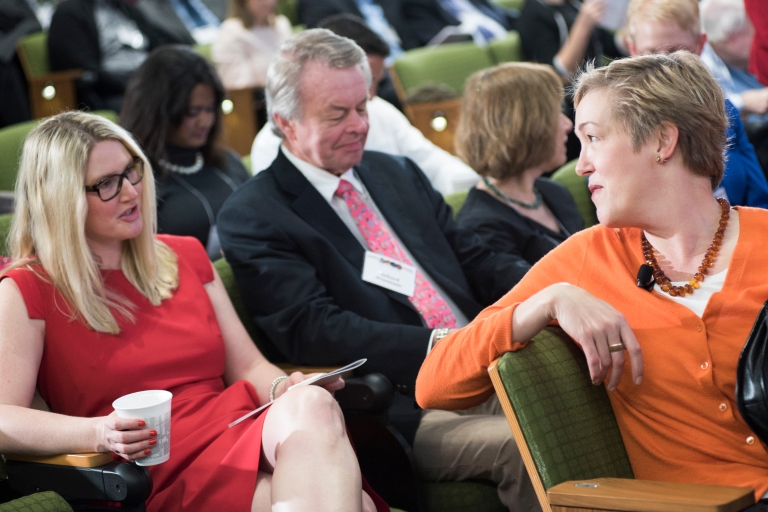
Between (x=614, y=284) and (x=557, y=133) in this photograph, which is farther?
(x=557, y=133)

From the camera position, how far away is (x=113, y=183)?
223cm

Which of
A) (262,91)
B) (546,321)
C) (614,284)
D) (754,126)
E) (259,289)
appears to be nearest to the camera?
(546,321)

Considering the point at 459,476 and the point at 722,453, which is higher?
the point at 722,453

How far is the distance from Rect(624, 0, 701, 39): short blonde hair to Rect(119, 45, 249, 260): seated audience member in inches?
67.6

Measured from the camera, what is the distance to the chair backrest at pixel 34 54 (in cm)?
521

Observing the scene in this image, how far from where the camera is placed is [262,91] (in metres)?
5.33

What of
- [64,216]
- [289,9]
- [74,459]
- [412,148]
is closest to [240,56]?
[289,9]

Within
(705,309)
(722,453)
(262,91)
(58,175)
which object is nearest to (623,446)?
(722,453)

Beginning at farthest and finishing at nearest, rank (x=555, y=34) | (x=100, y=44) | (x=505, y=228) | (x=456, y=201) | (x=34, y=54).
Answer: (x=555, y=34) → (x=100, y=44) → (x=34, y=54) → (x=456, y=201) → (x=505, y=228)

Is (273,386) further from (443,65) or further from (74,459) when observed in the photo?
(443,65)

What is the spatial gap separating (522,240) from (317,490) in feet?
4.60

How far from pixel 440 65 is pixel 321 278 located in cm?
336

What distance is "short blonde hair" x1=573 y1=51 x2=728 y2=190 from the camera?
176 centimetres

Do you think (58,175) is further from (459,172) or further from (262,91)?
(262,91)
